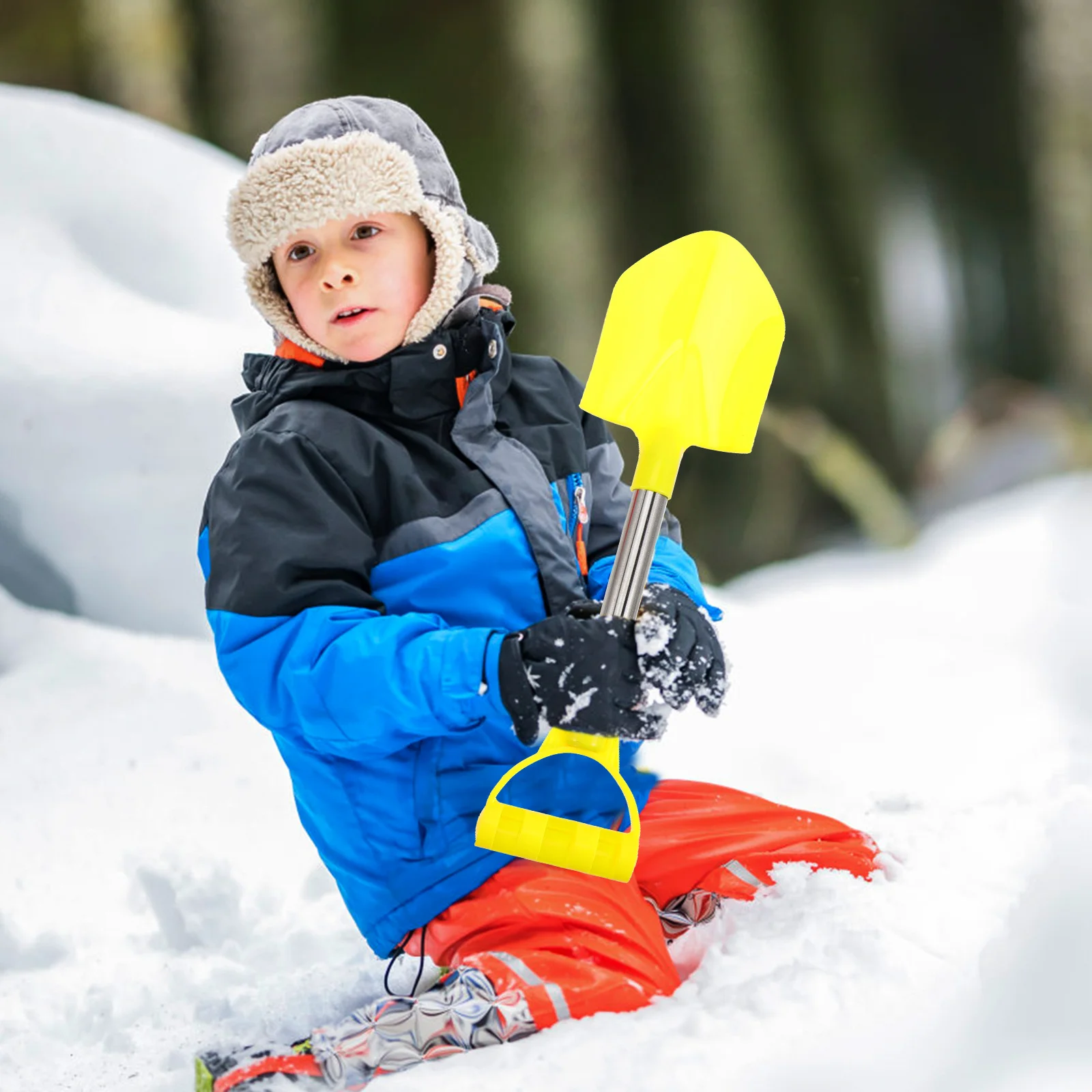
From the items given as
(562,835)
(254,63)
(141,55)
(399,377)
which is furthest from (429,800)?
(254,63)

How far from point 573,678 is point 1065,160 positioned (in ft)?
15.3

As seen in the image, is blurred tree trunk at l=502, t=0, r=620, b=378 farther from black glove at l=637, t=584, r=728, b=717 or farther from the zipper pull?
black glove at l=637, t=584, r=728, b=717

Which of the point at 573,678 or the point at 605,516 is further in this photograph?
A: the point at 605,516

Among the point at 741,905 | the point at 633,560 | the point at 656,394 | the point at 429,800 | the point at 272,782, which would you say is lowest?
the point at 272,782

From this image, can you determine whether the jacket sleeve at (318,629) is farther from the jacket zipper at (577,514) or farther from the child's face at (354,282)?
the jacket zipper at (577,514)

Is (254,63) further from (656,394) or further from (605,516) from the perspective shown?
(656,394)

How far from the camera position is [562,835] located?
0.94 m

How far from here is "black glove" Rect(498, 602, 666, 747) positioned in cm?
87

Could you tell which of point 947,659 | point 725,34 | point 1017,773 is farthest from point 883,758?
point 725,34

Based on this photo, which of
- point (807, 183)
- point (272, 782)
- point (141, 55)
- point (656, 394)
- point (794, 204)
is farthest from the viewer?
point (807, 183)

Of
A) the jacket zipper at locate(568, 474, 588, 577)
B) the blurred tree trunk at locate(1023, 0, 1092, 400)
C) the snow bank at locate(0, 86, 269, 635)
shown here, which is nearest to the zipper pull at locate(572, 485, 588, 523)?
the jacket zipper at locate(568, 474, 588, 577)

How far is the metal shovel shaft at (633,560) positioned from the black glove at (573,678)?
3cm

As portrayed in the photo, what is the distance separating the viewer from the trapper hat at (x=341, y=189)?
1030 mm

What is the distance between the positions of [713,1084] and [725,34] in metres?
4.57
